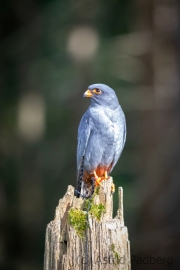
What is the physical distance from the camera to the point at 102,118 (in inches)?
245

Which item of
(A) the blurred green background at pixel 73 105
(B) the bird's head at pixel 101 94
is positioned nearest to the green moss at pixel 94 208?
(B) the bird's head at pixel 101 94

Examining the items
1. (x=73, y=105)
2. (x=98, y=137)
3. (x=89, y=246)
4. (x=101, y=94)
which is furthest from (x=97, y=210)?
(x=73, y=105)

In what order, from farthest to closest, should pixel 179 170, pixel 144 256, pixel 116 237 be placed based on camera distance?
pixel 179 170, pixel 144 256, pixel 116 237

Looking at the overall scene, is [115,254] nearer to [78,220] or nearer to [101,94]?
[78,220]

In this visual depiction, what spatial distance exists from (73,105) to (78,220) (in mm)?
7174

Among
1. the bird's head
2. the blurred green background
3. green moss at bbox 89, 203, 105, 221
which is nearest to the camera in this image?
green moss at bbox 89, 203, 105, 221

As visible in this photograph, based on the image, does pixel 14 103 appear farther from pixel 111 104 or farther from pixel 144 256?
pixel 111 104

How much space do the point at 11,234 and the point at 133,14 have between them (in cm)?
555

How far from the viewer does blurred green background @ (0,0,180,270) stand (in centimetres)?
1077

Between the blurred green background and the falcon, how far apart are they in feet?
13.5

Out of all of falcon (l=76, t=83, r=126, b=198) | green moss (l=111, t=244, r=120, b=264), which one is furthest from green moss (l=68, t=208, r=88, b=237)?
falcon (l=76, t=83, r=126, b=198)

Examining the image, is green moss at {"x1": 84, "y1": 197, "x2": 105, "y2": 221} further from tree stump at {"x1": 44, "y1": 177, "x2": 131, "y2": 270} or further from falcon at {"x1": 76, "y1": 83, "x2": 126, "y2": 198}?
falcon at {"x1": 76, "y1": 83, "x2": 126, "y2": 198}

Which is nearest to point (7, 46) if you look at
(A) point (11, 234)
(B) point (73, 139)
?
(B) point (73, 139)

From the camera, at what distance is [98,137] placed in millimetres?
6293
